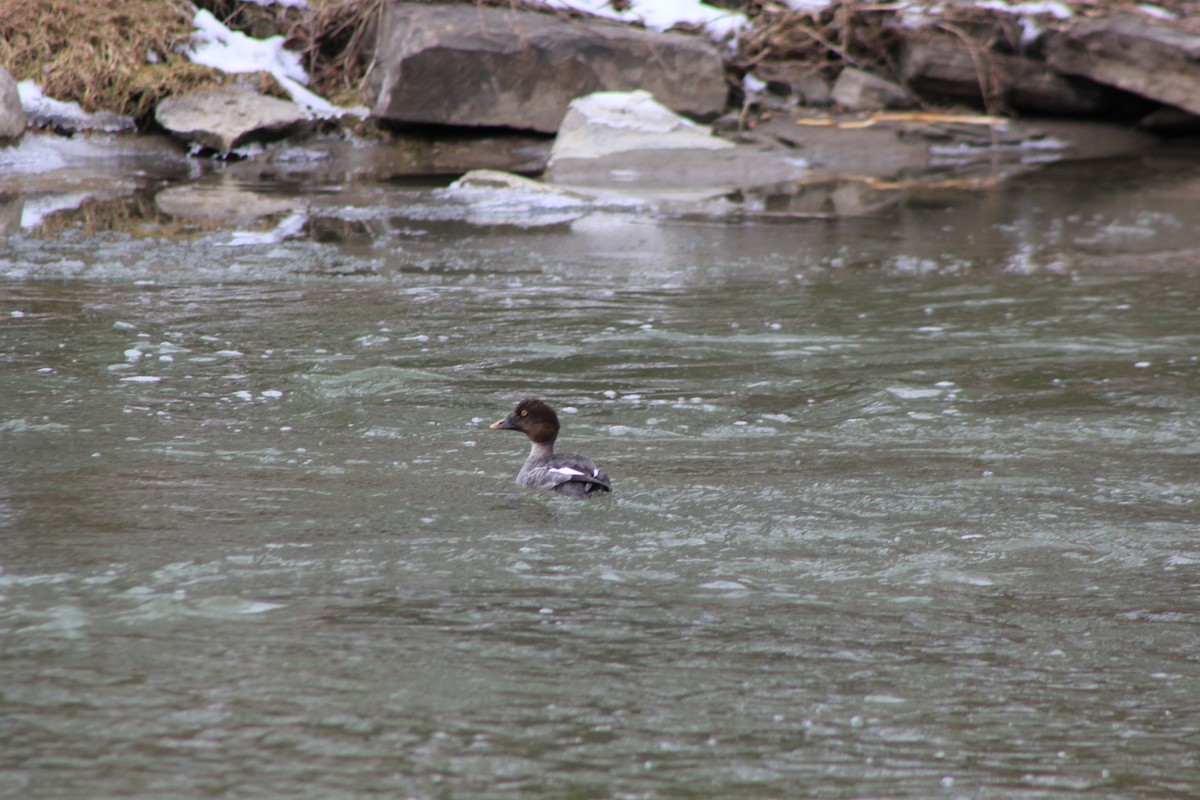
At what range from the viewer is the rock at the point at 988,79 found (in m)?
17.8

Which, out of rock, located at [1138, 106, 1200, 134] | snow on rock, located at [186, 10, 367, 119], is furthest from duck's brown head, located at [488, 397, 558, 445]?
rock, located at [1138, 106, 1200, 134]

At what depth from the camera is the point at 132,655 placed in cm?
410

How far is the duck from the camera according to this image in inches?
220

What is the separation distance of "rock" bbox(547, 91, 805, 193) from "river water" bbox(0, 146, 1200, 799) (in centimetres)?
448

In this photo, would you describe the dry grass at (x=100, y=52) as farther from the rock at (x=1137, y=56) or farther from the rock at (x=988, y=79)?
the rock at (x=1137, y=56)

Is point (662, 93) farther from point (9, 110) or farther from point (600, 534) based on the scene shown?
point (600, 534)

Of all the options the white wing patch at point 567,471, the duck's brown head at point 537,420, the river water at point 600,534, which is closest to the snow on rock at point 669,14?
the river water at point 600,534

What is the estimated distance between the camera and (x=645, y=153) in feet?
49.1

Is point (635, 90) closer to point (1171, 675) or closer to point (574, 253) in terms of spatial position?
point (574, 253)

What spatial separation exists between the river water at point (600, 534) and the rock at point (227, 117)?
547 cm

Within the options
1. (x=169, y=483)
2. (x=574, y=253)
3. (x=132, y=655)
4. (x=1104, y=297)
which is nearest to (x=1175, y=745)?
(x=132, y=655)

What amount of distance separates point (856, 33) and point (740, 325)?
35.4ft

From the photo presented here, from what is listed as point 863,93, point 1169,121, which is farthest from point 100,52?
point 1169,121

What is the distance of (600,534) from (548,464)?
1.58 ft
